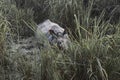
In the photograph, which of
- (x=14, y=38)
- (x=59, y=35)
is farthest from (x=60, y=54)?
(x=14, y=38)

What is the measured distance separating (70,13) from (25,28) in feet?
2.07

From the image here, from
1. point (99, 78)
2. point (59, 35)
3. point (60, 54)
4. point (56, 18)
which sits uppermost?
point (56, 18)

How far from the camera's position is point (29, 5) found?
16.2ft

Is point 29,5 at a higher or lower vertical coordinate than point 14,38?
higher

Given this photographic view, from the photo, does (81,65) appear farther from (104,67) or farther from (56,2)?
(56,2)

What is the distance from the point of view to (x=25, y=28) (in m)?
4.27

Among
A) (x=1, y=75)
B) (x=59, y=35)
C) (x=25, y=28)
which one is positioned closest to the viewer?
(x=1, y=75)

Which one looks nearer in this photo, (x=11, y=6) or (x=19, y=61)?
(x=19, y=61)

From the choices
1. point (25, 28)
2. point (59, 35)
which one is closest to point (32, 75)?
point (59, 35)

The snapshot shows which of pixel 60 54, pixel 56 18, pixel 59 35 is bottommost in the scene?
pixel 60 54

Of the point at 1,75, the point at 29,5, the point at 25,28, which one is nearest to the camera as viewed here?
the point at 1,75

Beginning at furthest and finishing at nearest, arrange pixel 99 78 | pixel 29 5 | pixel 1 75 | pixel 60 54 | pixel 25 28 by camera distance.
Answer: pixel 29 5
pixel 25 28
pixel 1 75
pixel 60 54
pixel 99 78

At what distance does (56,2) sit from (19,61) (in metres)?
1.65

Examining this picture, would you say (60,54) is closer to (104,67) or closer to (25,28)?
(104,67)
